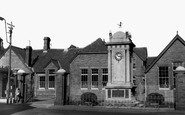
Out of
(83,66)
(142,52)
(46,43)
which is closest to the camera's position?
(83,66)

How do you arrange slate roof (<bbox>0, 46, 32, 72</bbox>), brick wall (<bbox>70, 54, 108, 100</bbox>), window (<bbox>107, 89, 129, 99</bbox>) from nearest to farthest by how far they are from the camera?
window (<bbox>107, 89, 129, 99</bbox>) → brick wall (<bbox>70, 54, 108, 100</bbox>) → slate roof (<bbox>0, 46, 32, 72</bbox>)

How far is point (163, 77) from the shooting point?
29281mm

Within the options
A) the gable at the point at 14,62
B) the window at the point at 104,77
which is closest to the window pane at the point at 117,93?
the window at the point at 104,77

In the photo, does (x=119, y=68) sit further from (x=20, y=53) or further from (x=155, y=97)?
(x=20, y=53)

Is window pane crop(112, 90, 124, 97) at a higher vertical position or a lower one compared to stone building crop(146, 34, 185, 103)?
lower

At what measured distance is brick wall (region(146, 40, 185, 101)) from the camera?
2900cm

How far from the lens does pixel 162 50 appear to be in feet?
97.7

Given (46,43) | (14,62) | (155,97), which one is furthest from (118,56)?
(46,43)

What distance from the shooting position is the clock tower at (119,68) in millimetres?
21906

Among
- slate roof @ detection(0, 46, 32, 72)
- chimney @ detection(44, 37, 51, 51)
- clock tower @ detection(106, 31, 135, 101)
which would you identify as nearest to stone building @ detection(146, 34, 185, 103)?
clock tower @ detection(106, 31, 135, 101)

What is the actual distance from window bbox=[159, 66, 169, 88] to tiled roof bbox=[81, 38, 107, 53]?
7.33 meters

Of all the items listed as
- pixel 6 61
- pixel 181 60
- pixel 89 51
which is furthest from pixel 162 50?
pixel 6 61

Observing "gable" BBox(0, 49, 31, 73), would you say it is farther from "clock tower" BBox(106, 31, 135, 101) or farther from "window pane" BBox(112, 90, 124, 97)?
"window pane" BBox(112, 90, 124, 97)

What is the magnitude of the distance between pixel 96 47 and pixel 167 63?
9.04 m
